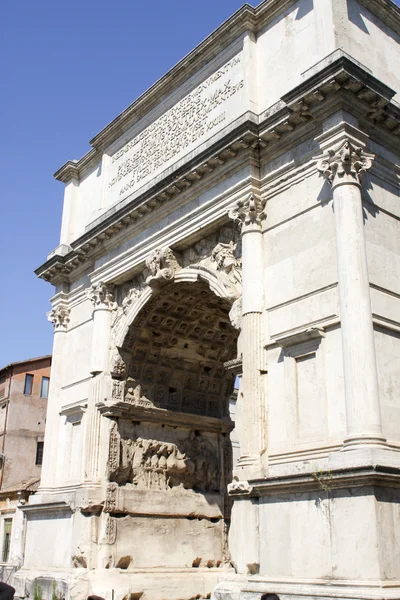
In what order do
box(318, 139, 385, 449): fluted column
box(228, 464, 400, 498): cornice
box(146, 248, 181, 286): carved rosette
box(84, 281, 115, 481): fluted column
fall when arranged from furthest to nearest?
box(84, 281, 115, 481): fluted column
box(146, 248, 181, 286): carved rosette
box(318, 139, 385, 449): fluted column
box(228, 464, 400, 498): cornice

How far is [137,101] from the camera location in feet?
54.9

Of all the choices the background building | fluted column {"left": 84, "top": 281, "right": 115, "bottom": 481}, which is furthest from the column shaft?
the background building

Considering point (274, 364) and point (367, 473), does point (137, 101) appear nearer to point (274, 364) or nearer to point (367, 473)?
point (274, 364)

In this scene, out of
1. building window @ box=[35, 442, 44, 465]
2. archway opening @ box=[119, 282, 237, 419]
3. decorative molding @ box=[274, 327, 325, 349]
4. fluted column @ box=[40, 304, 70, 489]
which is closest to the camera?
decorative molding @ box=[274, 327, 325, 349]

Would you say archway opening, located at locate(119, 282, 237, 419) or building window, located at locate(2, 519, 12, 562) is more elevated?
archway opening, located at locate(119, 282, 237, 419)

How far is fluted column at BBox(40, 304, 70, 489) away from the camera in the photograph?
16.9 meters

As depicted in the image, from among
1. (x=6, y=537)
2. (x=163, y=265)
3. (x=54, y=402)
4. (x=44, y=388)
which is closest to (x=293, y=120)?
(x=163, y=265)

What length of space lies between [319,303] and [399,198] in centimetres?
257

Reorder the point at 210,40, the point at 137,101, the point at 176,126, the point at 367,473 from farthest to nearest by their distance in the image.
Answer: the point at 137,101, the point at 176,126, the point at 210,40, the point at 367,473

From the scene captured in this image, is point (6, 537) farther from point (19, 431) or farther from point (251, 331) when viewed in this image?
point (251, 331)

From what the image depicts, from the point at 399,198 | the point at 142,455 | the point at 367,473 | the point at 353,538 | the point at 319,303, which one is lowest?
the point at 353,538

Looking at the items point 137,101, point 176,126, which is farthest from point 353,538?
point 137,101

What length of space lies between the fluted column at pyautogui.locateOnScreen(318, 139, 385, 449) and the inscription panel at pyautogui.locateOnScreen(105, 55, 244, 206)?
11.7 ft

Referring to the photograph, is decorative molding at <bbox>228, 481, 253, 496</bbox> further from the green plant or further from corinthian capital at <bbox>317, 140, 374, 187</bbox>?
the green plant
